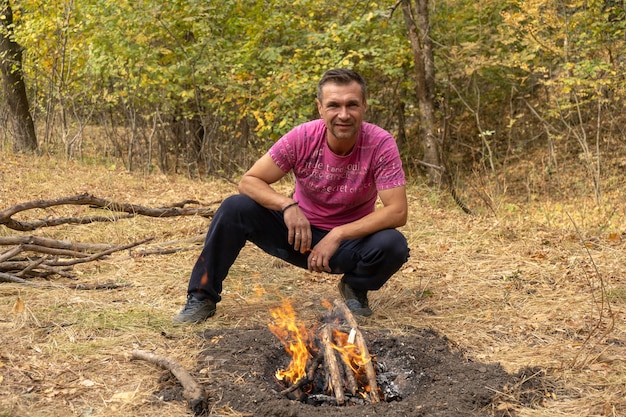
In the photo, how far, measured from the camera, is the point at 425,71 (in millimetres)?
10531

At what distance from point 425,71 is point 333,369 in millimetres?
8110

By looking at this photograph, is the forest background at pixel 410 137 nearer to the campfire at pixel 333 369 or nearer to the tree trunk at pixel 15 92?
the tree trunk at pixel 15 92

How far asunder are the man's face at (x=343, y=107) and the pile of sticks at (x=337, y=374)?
1.19 metres

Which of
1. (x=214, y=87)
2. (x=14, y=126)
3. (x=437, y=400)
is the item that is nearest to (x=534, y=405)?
(x=437, y=400)

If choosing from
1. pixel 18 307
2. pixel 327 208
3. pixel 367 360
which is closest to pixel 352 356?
pixel 367 360

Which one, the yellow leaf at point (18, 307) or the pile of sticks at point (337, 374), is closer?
the pile of sticks at point (337, 374)

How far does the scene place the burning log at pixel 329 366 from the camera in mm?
3242

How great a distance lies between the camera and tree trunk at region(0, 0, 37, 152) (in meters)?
12.9

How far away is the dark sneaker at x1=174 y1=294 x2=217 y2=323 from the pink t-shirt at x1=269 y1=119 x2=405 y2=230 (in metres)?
0.89

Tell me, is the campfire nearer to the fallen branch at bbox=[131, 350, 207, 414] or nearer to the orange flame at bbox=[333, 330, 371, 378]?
the orange flame at bbox=[333, 330, 371, 378]

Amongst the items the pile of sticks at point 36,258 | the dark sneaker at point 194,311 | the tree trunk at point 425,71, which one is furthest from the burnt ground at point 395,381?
the tree trunk at point 425,71

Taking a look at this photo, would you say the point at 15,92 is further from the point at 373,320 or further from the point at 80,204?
the point at 373,320

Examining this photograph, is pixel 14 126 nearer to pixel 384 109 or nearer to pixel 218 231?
pixel 384 109

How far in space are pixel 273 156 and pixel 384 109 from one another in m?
8.58
